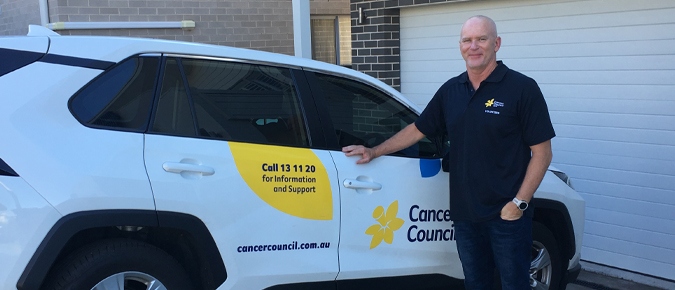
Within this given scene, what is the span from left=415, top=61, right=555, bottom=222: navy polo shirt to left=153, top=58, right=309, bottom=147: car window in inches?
33.2

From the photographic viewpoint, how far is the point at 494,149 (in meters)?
3.03

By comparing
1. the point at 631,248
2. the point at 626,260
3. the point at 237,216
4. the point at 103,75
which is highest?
the point at 103,75

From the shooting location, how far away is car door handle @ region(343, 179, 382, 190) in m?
3.17

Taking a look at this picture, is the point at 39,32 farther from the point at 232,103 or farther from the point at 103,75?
the point at 232,103

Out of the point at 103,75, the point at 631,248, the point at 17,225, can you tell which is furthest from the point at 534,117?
the point at 631,248

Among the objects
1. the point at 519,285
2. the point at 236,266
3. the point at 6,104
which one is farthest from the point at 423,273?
the point at 6,104

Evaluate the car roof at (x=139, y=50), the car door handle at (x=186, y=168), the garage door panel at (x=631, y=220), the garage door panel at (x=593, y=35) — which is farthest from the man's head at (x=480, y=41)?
the garage door panel at (x=631, y=220)

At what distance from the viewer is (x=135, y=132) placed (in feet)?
9.00

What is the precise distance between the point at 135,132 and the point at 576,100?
4.18 m

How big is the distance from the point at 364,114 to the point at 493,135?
83 cm

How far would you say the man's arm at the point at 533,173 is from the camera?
9.71 feet

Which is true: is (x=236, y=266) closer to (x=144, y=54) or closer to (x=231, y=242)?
(x=231, y=242)

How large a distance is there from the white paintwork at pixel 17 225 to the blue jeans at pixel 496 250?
6.95ft

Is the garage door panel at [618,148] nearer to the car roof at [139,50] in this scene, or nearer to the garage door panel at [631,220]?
the garage door panel at [631,220]
